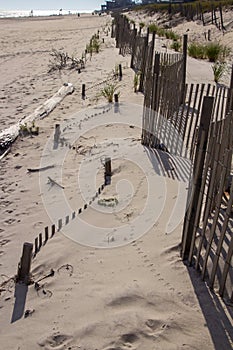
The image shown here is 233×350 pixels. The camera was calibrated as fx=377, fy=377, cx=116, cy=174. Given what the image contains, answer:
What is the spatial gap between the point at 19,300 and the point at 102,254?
0.76 meters

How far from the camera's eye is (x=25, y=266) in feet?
9.71

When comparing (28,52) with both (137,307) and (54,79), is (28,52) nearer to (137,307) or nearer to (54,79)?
(54,79)

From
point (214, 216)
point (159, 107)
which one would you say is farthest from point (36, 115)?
point (214, 216)

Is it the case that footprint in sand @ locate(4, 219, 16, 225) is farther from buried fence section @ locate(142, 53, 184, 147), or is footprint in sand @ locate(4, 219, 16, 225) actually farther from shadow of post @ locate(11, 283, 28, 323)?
buried fence section @ locate(142, 53, 184, 147)

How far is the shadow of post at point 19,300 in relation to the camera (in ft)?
8.79

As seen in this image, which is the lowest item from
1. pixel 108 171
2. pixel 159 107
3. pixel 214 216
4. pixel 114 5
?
pixel 108 171

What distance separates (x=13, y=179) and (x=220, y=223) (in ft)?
9.33

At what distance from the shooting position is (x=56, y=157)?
538 cm

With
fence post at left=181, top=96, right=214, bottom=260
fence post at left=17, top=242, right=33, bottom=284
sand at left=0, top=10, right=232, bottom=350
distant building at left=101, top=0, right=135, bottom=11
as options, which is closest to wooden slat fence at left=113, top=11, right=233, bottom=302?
fence post at left=181, top=96, right=214, bottom=260

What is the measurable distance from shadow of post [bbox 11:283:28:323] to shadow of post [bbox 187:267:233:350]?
125cm

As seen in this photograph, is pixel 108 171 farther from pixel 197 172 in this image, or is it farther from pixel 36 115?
pixel 36 115

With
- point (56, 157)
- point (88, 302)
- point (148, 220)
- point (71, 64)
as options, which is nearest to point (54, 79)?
point (71, 64)

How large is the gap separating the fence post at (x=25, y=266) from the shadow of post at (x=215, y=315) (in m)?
1.24

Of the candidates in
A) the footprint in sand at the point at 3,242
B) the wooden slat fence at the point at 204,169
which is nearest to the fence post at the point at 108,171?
the wooden slat fence at the point at 204,169
